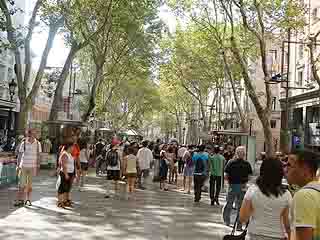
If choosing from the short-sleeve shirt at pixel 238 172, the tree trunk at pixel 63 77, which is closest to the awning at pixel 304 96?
the tree trunk at pixel 63 77

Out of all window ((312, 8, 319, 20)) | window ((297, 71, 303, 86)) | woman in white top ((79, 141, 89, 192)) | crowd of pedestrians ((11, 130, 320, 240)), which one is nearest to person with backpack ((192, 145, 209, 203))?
crowd of pedestrians ((11, 130, 320, 240))

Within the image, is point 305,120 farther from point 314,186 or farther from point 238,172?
point 314,186

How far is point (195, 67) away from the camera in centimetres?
4238

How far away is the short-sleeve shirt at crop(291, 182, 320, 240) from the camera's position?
332 cm

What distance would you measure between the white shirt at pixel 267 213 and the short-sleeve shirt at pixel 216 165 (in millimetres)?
9080

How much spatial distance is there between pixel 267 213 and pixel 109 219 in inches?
255

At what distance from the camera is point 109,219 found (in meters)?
10.9

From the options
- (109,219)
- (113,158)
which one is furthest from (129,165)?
(109,219)

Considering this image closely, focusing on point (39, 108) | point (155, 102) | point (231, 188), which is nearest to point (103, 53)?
point (231, 188)

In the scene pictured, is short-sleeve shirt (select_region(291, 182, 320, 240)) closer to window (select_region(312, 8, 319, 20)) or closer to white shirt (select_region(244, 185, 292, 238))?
white shirt (select_region(244, 185, 292, 238))

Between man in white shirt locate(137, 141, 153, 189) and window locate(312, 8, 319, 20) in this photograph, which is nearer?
man in white shirt locate(137, 141, 153, 189)

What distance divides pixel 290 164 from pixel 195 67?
38782mm

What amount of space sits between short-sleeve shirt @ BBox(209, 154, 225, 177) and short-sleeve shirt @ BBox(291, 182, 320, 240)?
10.6 metres

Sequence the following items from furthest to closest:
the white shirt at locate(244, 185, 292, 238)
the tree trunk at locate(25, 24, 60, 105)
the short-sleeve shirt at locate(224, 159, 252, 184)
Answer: the tree trunk at locate(25, 24, 60, 105) < the short-sleeve shirt at locate(224, 159, 252, 184) < the white shirt at locate(244, 185, 292, 238)
